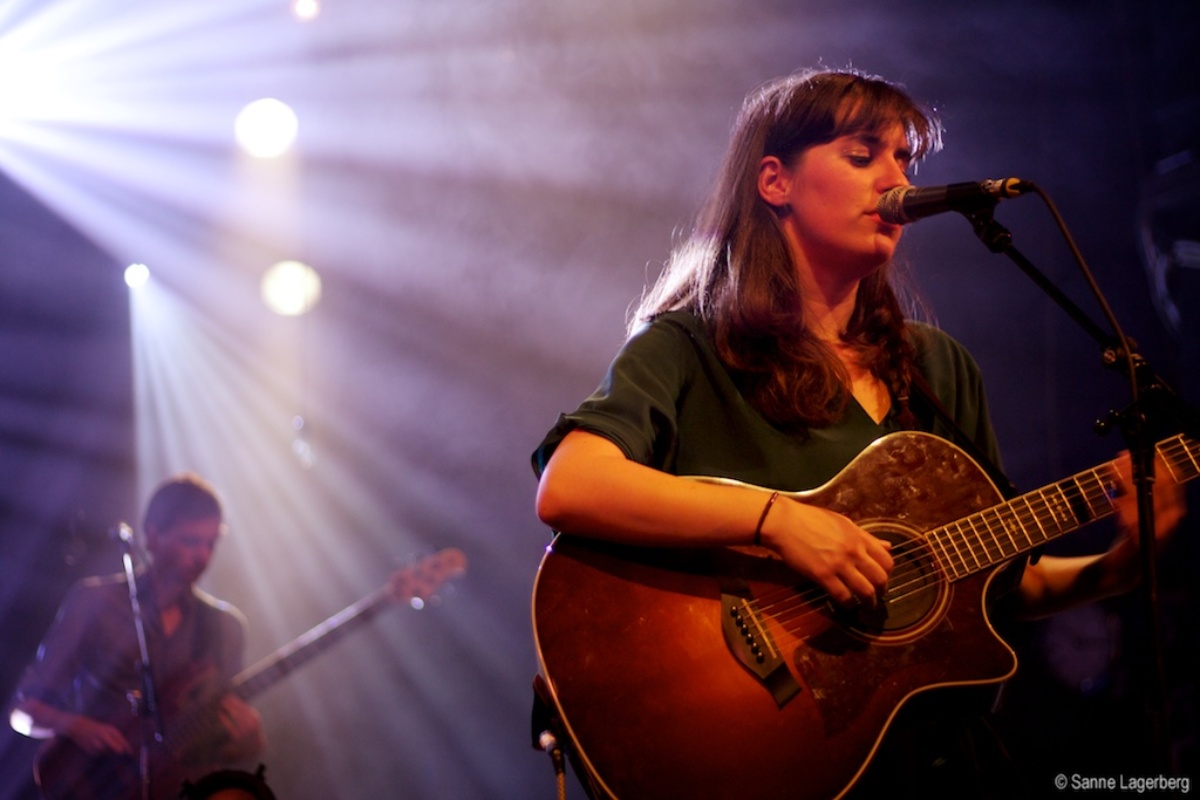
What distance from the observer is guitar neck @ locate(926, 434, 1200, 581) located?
6.97 feet

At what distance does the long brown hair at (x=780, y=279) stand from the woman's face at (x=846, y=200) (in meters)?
0.04

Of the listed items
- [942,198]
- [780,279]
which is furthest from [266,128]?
[942,198]

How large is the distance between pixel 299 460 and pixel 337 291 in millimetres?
1331

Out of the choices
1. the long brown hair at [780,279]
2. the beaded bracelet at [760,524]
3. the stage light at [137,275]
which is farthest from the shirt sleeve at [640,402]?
the stage light at [137,275]

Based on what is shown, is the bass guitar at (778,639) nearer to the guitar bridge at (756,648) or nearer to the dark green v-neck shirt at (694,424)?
the guitar bridge at (756,648)

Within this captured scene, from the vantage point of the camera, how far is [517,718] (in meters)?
6.75

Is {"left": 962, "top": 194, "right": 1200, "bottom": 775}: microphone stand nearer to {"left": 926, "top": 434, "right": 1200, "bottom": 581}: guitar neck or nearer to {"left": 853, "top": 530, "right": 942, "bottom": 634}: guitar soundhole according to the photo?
{"left": 926, "top": 434, "right": 1200, "bottom": 581}: guitar neck

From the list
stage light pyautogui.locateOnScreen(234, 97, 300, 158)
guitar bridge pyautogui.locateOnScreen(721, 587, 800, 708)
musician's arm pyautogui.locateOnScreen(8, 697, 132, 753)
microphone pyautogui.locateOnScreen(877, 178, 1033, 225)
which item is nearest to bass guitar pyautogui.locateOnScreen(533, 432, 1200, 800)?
guitar bridge pyautogui.locateOnScreen(721, 587, 800, 708)

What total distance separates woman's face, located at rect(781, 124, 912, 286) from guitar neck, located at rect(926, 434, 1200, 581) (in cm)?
70

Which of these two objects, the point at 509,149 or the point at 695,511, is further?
the point at 509,149

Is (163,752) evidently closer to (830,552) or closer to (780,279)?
(780,279)

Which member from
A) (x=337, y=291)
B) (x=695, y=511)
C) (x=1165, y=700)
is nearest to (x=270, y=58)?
(x=337, y=291)

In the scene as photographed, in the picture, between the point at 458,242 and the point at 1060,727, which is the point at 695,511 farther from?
the point at 458,242

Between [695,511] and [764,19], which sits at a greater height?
[764,19]
